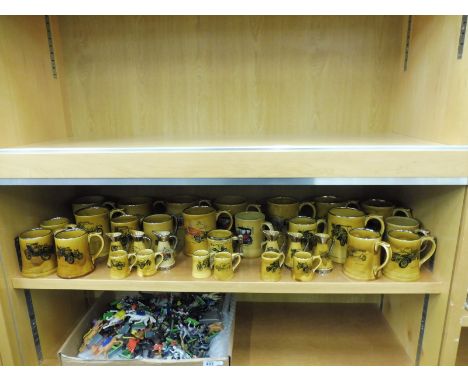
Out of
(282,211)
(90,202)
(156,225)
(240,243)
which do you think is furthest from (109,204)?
(282,211)

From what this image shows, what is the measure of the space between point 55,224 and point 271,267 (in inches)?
26.2

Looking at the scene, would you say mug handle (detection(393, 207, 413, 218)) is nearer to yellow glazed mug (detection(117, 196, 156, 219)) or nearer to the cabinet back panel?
the cabinet back panel

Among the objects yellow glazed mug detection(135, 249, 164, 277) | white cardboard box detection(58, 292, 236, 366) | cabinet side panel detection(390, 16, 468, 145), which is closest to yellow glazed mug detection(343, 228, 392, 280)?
cabinet side panel detection(390, 16, 468, 145)

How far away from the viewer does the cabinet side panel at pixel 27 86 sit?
0.92 metres

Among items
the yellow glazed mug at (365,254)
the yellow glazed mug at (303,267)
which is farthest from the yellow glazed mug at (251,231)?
the yellow glazed mug at (365,254)

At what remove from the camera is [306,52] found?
3.77 ft

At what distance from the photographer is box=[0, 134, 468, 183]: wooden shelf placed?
→ 2.62ft

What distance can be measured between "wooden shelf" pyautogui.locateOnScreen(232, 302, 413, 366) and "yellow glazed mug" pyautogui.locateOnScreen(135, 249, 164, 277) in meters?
0.43

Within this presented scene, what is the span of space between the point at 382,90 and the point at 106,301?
1.27m

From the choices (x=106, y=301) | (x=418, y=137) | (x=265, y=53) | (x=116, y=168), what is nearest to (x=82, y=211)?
(x=116, y=168)

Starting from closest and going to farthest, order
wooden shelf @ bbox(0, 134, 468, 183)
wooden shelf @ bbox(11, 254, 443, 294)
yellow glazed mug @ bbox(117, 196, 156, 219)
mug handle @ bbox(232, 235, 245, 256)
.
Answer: wooden shelf @ bbox(0, 134, 468, 183)
wooden shelf @ bbox(11, 254, 443, 294)
mug handle @ bbox(232, 235, 245, 256)
yellow glazed mug @ bbox(117, 196, 156, 219)

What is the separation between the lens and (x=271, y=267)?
0.92m

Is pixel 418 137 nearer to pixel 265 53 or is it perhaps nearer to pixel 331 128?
pixel 331 128

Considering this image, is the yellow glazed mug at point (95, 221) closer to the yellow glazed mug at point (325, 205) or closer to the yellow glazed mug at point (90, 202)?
the yellow glazed mug at point (90, 202)
